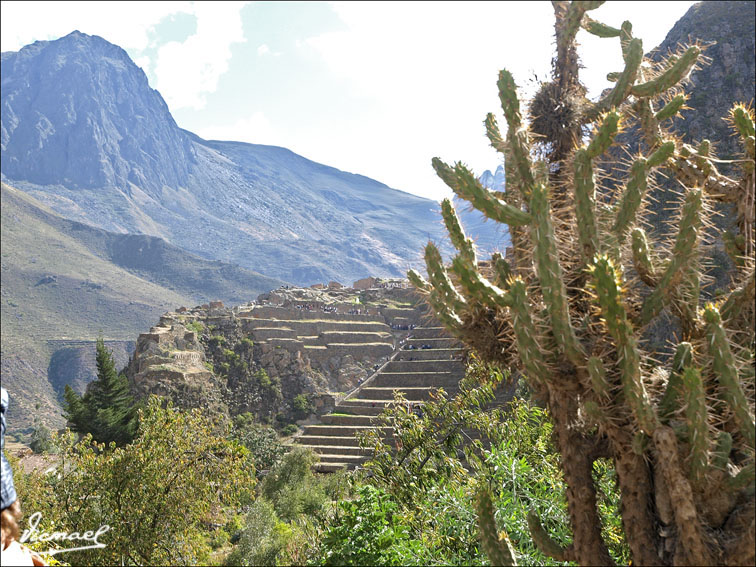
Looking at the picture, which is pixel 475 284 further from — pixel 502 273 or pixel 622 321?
pixel 622 321

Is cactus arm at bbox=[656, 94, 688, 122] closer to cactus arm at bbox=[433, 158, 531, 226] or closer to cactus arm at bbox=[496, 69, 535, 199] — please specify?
cactus arm at bbox=[496, 69, 535, 199]

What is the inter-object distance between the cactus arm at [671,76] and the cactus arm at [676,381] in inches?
112

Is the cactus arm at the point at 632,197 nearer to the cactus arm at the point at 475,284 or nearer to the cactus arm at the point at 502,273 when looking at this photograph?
the cactus arm at the point at 502,273

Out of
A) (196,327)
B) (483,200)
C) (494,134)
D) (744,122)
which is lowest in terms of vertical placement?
(196,327)

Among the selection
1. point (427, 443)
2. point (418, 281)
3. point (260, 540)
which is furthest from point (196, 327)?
point (418, 281)

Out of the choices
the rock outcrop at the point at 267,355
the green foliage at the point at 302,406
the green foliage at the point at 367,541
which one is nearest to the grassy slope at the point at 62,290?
→ the rock outcrop at the point at 267,355

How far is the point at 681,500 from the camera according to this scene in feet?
14.8

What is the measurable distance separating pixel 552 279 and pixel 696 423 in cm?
137

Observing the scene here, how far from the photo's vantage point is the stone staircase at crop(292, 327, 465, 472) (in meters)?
37.1

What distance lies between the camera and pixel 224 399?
4625 cm

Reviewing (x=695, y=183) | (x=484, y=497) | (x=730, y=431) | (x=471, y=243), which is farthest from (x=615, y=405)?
(x=695, y=183)

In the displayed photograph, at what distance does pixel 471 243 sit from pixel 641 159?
5.09 ft

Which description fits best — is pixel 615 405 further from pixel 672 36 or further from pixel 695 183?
pixel 672 36

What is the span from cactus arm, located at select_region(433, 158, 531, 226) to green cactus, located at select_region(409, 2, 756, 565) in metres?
0.01
